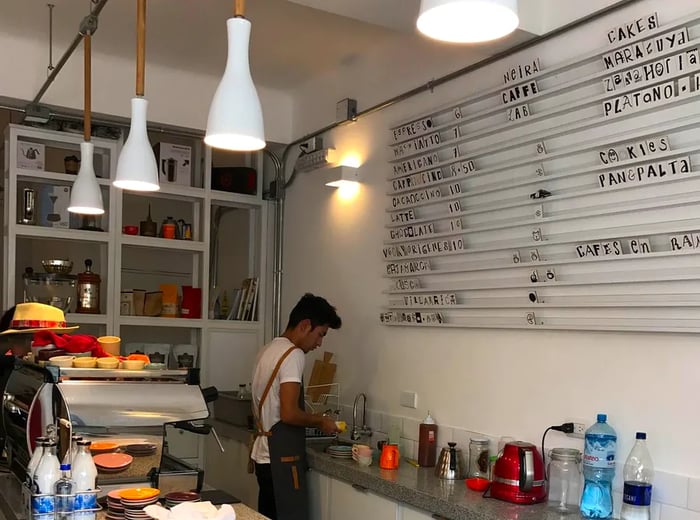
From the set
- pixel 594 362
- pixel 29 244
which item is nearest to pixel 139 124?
pixel 594 362

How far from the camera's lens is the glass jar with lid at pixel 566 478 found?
8.70 feet

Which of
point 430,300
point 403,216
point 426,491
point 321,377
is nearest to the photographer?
point 426,491

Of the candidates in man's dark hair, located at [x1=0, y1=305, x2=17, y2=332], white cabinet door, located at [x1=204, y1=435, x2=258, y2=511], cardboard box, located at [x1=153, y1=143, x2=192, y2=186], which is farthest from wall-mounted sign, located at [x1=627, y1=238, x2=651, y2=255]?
cardboard box, located at [x1=153, y1=143, x2=192, y2=186]

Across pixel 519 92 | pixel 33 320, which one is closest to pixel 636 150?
pixel 519 92

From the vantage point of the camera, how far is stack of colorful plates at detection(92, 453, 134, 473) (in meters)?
2.53

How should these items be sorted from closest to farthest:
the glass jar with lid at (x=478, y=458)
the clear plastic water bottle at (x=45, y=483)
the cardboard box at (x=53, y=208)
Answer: the clear plastic water bottle at (x=45, y=483)
the glass jar with lid at (x=478, y=458)
the cardboard box at (x=53, y=208)

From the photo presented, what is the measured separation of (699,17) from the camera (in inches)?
90.0

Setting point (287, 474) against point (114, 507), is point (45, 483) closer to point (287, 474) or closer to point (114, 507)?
point (114, 507)

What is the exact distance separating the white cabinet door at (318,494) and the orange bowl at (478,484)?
2.71ft

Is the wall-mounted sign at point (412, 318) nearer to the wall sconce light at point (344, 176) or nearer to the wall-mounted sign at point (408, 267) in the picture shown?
the wall-mounted sign at point (408, 267)

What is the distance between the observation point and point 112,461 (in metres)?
2.55

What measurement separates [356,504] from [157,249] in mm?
2437

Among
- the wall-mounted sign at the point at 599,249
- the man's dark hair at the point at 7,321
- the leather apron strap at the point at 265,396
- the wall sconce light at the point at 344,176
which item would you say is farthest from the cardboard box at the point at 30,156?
the wall-mounted sign at the point at 599,249

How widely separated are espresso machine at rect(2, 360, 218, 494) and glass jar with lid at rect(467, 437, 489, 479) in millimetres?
1121
